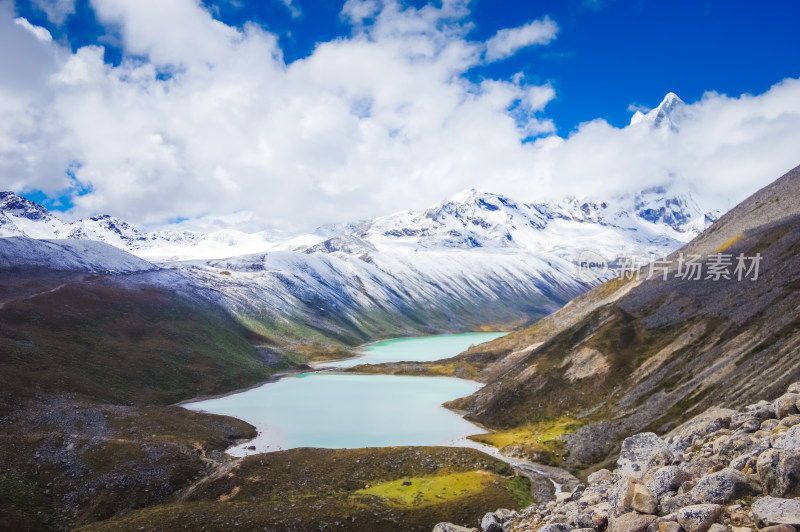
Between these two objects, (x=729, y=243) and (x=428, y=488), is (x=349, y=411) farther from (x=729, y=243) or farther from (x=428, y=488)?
(x=729, y=243)

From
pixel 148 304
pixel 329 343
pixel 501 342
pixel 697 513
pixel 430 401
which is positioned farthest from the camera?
pixel 329 343

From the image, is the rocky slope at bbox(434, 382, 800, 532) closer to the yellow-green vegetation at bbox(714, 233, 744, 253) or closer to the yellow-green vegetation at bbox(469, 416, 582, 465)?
the yellow-green vegetation at bbox(469, 416, 582, 465)

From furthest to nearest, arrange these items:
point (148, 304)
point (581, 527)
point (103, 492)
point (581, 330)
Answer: point (148, 304) → point (581, 330) → point (103, 492) → point (581, 527)

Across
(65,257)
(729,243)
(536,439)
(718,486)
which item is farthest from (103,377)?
(729,243)

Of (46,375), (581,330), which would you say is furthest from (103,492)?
(581,330)

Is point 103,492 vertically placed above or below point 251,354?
below

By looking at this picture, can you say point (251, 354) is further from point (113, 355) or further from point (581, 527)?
point (581, 527)

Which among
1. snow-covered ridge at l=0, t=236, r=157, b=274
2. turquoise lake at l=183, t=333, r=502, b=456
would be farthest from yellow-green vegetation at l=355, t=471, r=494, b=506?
snow-covered ridge at l=0, t=236, r=157, b=274
